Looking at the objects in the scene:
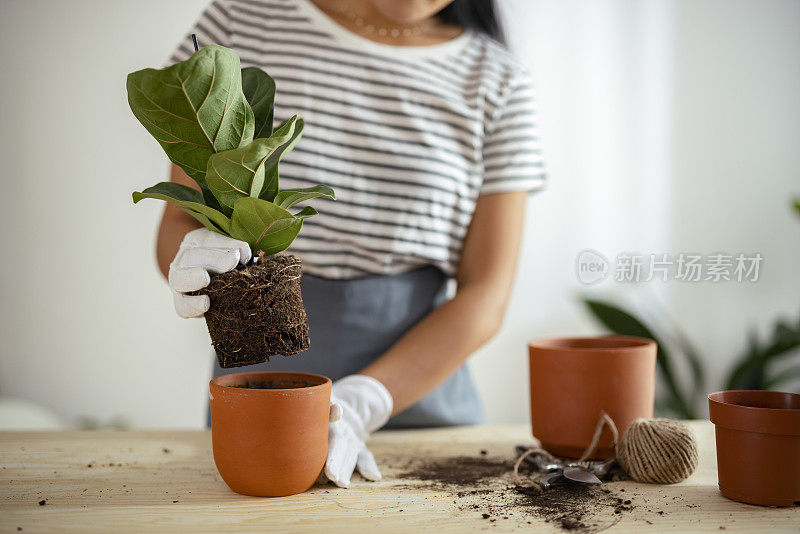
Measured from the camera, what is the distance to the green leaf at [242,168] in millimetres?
630

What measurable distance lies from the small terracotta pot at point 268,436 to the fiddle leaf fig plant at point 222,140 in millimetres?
158

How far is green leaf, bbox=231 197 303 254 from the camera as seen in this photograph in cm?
66

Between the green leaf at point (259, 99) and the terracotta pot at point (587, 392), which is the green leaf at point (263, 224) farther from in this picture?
the terracotta pot at point (587, 392)

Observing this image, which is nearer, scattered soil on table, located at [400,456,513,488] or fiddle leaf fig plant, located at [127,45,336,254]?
fiddle leaf fig plant, located at [127,45,336,254]

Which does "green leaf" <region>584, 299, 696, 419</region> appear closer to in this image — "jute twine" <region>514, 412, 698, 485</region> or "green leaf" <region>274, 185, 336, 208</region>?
"jute twine" <region>514, 412, 698, 485</region>

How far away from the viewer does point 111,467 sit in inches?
32.4

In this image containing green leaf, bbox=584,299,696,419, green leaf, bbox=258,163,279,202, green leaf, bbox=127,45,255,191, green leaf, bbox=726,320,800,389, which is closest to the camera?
green leaf, bbox=127,45,255,191

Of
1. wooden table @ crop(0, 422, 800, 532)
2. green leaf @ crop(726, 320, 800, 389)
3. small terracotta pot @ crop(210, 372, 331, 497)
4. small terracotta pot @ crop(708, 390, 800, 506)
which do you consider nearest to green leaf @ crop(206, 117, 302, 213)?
small terracotta pot @ crop(210, 372, 331, 497)

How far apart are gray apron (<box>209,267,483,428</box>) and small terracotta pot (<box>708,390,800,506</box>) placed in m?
0.51

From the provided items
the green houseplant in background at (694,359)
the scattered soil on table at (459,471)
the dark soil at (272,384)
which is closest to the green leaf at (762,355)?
the green houseplant in background at (694,359)

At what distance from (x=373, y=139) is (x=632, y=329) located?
1318 mm

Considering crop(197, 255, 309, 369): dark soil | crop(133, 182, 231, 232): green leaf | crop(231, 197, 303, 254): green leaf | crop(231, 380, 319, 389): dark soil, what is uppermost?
crop(133, 182, 231, 232): green leaf

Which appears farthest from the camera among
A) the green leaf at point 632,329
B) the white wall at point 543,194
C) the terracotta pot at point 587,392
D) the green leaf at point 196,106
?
the white wall at point 543,194

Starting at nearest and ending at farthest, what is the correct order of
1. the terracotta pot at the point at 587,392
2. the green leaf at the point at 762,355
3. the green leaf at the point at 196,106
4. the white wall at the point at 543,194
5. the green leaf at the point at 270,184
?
the green leaf at the point at 196,106 < the green leaf at the point at 270,184 < the terracotta pot at the point at 587,392 < the green leaf at the point at 762,355 < the white wall at the point at 543,194
